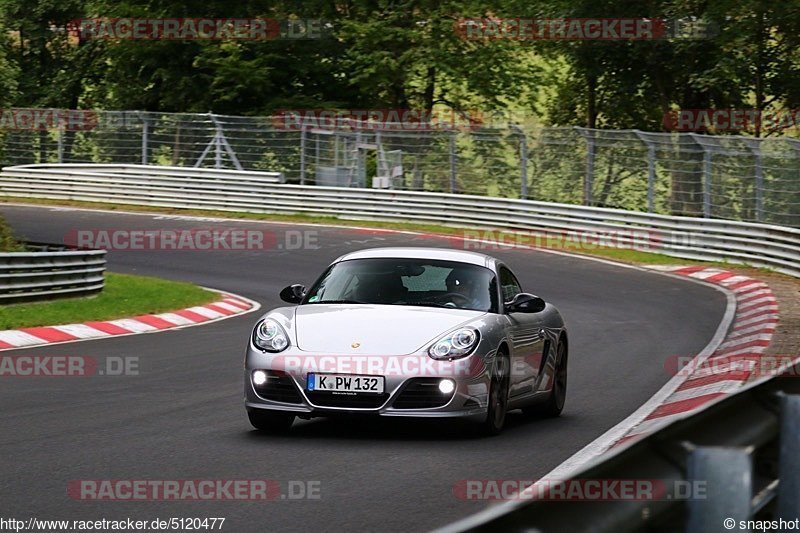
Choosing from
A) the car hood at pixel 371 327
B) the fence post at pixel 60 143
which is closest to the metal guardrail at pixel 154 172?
the fence post at pixel 60 143

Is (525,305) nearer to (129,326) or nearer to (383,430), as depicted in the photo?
(383,430)

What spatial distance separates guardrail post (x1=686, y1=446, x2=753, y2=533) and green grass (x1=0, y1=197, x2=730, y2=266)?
2544cm

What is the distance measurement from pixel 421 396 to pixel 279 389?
0.92 meters

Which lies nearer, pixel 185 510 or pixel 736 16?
pixel 185 510

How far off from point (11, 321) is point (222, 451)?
8206 mm

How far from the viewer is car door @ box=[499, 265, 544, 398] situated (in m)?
10.1

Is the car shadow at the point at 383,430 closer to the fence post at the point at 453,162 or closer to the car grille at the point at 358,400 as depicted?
the car grille at the point at 358,400

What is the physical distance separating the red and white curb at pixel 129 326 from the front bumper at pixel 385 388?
244 inches

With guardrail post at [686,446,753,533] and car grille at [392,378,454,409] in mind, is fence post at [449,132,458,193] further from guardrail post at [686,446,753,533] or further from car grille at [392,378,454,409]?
guardrail post at [686,446,753,533]

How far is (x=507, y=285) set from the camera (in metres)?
10.9

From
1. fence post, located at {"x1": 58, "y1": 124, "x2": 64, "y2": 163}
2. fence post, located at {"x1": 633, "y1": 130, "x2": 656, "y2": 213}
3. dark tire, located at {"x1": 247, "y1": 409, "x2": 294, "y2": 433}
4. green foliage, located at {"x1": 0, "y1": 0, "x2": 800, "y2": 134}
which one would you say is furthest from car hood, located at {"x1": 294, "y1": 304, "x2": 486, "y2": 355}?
fence post, located at {"x1": 58, "y1": 124, "x2": 64, "y2": 163}

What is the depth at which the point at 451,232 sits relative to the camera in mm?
33531

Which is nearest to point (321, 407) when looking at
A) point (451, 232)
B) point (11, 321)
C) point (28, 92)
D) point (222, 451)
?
point (222, 451)

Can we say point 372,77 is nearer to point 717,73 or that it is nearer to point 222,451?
point 717,73
